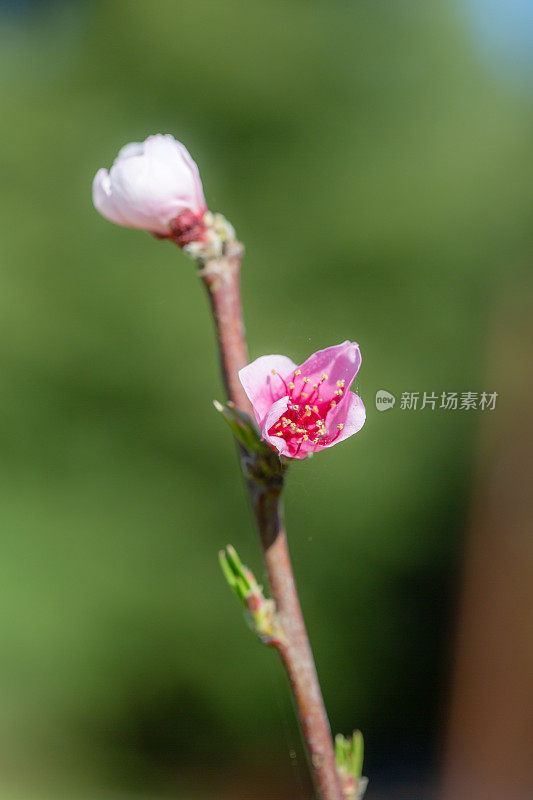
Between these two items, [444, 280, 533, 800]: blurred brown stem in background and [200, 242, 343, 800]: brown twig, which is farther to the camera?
[444, 280, 533, 800]: blurred brown stem in background

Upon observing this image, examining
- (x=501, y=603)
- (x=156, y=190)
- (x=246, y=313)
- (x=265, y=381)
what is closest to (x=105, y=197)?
(x=156, y=190)

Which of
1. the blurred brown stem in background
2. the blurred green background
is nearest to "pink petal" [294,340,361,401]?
the blurred green background

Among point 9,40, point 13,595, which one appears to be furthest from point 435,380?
point 9,40

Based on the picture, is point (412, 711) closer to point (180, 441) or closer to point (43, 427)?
point (180, 441)

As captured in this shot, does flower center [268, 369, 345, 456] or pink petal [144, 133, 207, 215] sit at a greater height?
pink petal [144, 133, 207, 215]

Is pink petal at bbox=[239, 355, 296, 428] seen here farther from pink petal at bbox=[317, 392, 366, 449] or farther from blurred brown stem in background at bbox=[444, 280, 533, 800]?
blurred brown stem in background at bbox=[444, 280, 533, 800]

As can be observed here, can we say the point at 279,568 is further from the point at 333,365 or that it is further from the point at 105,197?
the point at 105,197
